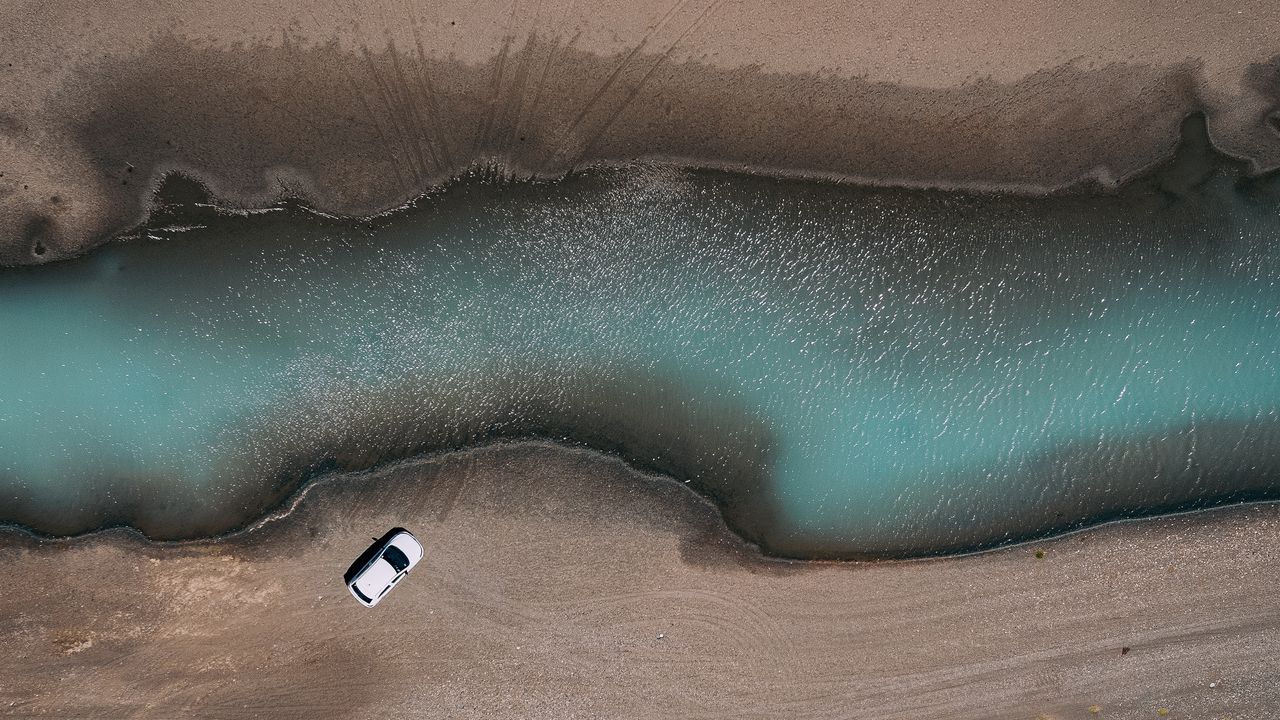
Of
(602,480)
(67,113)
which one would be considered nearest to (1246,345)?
(602,480)

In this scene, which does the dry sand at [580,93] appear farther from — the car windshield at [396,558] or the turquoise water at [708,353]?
the car windshield at [396,558]

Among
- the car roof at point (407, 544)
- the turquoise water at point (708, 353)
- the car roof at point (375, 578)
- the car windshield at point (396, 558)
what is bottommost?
the car roof at point (375, 578)

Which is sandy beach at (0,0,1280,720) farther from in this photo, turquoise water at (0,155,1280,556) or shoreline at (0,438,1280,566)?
turquoise water at (0,155,1280,556)

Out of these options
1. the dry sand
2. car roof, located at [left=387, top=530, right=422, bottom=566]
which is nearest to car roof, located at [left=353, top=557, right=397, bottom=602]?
car roof, located at [left=387, top=530, right=422, bottom=566]

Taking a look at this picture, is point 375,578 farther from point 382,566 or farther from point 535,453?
point 535,453

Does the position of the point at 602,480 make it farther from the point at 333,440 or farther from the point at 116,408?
the point at 116,408

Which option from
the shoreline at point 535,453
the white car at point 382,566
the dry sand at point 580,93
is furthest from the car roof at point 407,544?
the dry sand at point 580,93
